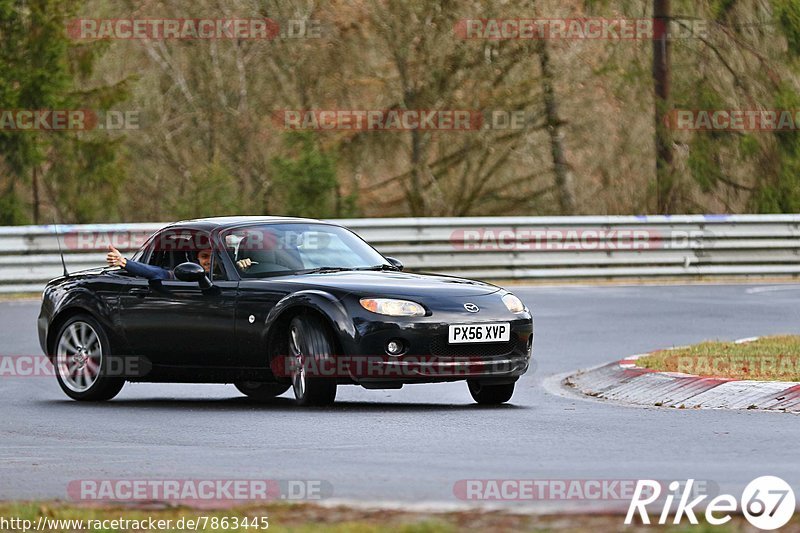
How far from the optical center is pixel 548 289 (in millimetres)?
26281

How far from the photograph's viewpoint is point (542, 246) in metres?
Result: 27.6

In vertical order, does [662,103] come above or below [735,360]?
above

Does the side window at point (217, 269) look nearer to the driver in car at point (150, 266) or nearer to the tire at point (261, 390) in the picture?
the driver in car at point (150, 266)

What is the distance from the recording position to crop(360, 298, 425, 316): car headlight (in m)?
12.4

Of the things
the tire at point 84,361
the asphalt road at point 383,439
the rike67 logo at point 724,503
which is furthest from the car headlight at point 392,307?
the rike67 logo at point 724,503

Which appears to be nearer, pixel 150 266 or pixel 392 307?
pixel 392 307

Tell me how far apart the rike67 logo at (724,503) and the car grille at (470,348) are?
13.6 feet

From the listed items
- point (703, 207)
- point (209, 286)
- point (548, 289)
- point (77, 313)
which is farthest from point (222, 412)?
point (703, 207)

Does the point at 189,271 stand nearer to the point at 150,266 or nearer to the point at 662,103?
the point at 150,266

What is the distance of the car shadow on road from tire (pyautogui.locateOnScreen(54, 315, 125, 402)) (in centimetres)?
11

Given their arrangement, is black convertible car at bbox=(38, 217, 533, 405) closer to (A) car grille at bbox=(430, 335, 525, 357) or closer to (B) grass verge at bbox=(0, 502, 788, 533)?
(A) car grille at bbox=(430, 335, 525, 357)

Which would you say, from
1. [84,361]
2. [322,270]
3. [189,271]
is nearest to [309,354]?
[322,270]

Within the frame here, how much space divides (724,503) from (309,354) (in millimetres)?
5355

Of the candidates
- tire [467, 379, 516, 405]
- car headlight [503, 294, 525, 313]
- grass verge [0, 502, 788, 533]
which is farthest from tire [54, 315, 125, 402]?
grass verge [0, 502, 788, 533]
